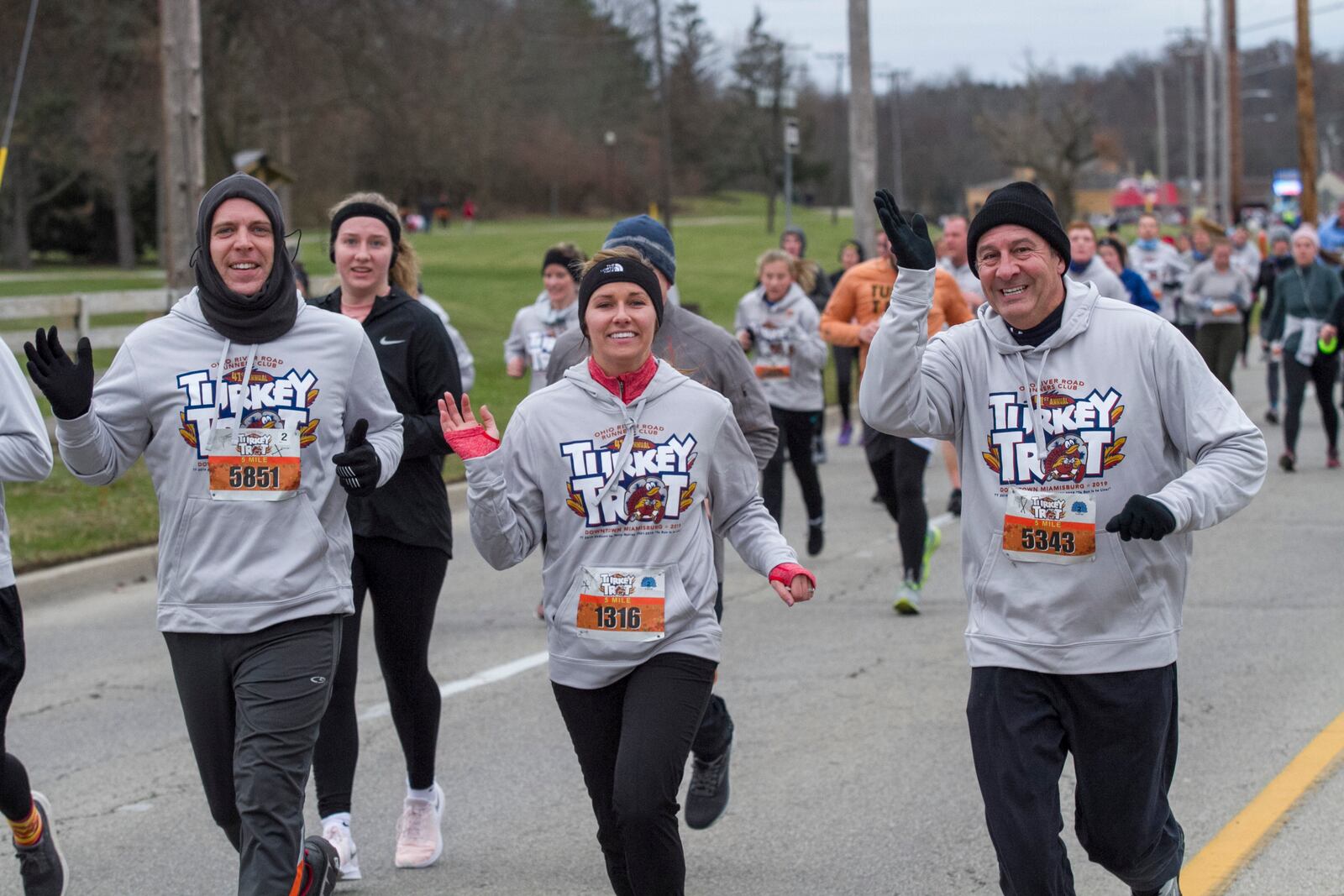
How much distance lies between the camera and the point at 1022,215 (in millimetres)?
3744

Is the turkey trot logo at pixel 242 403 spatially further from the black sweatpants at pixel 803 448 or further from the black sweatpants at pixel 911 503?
the black sweatpants at pixel 803 448

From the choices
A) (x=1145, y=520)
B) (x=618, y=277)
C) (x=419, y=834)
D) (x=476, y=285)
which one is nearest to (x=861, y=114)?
(x=419, y=834)

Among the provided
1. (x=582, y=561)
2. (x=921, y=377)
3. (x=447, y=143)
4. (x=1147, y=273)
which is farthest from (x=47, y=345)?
(x=447, y=143)

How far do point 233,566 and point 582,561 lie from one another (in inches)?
33.6

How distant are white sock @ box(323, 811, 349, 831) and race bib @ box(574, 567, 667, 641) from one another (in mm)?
1350

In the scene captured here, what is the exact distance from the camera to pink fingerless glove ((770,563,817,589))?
12.9 feet

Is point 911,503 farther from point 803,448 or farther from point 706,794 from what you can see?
point 706,794

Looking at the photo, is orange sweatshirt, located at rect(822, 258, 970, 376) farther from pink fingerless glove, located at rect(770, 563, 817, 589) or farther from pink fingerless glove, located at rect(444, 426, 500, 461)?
pink fingerless glove, located at rect(444, 426, 500, 461)

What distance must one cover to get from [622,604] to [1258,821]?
2499mm


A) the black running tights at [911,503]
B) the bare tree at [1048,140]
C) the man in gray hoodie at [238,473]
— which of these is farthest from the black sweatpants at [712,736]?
the bare tree at [1048,140]

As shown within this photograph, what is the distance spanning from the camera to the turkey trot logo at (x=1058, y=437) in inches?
146

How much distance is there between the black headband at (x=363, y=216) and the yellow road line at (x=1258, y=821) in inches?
123

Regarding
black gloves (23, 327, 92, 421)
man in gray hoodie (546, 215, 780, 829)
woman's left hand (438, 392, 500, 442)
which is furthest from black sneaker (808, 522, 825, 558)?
black gloves (23, 327, 92, 421)

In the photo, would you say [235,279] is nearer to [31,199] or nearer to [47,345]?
[47,345]
